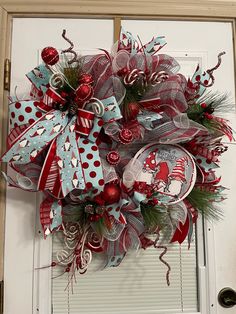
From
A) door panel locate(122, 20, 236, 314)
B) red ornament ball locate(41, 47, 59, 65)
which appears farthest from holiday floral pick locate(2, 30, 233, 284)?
door panel locate(122, 20, 236, 314)

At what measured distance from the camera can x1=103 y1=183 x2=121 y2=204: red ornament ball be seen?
0.94 meters

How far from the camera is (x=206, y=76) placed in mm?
1030

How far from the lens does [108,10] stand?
112 cm

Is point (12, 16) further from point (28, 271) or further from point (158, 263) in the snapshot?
point (158, 263)

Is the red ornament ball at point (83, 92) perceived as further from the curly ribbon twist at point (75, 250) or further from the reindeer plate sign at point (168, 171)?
the curly ribbon twist at point (75, 250)

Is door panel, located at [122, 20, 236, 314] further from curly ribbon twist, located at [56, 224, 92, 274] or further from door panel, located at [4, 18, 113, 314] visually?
curly ribbon twist, located at [56, 224, 92, 274]

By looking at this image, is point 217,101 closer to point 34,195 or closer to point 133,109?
point 133,109

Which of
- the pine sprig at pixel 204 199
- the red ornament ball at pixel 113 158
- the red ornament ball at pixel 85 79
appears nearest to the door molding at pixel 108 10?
the red ornament ball at pixel 85 79

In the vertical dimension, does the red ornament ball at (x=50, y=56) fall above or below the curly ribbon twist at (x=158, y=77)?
above

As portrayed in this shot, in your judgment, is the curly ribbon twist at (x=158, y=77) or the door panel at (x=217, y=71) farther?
the door panel at (x=217, y=71)

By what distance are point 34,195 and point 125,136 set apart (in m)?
0.38

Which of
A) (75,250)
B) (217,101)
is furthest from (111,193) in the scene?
(217,101)

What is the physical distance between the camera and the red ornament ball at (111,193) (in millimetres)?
938

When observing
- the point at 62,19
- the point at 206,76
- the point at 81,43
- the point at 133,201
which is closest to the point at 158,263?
the point at 133,201
